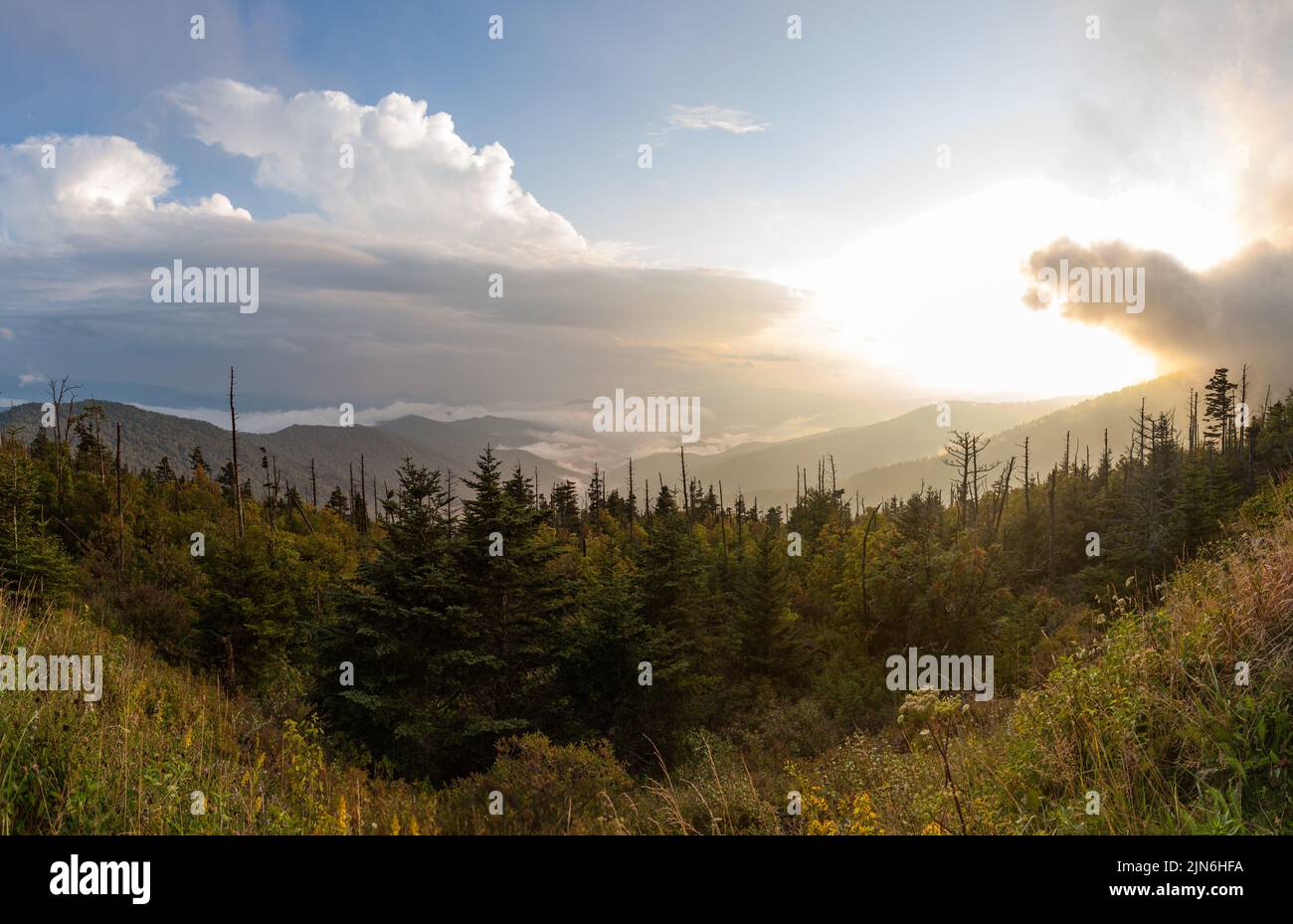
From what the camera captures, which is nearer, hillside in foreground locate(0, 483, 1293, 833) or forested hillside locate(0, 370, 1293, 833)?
hillside in foreground locate(0, 483, 1293, 833)

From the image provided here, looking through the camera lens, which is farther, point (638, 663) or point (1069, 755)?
point (638, 663)

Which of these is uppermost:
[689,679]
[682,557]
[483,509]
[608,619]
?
[483,509]

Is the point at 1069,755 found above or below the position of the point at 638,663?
above

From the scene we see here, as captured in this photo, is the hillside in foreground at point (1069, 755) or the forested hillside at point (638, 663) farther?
the forested hillside at point (638, 663)

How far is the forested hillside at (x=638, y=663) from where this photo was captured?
5.10 m

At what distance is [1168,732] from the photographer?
504cm

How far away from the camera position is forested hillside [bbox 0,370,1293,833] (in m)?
5.10

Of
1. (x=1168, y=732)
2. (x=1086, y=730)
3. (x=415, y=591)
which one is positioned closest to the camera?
(x=1168, y=732)

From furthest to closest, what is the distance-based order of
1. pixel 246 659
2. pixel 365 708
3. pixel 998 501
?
pixel 998 501
pixel 246 659
pixel 365 708

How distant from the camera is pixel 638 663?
1031 inches
